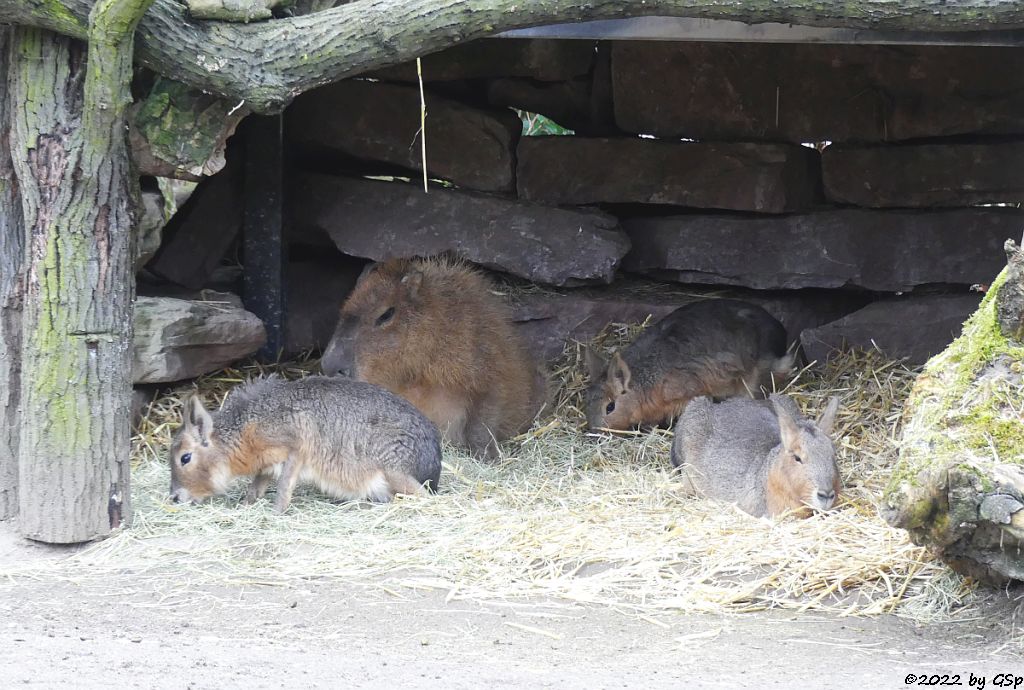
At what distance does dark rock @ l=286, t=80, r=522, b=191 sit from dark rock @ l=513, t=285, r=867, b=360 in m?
0.92

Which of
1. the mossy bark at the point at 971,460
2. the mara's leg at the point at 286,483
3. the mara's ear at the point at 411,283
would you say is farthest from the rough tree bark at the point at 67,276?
the mossy bark at the point at 971,460

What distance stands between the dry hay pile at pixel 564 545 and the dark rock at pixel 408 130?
93.1 inches

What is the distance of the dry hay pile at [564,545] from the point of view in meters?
5.36

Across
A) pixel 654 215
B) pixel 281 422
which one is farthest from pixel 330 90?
pixel 281 422

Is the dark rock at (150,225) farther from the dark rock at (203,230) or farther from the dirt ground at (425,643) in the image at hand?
the dirt ground at (425,643)

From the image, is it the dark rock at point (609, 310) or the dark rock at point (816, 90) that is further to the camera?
the dark rock at point (609, 310)

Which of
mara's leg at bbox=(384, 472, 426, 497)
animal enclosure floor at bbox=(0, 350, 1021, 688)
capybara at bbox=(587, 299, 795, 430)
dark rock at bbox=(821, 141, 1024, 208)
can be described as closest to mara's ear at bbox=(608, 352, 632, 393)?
capybara at bbox=(587, 299, 795, 430)

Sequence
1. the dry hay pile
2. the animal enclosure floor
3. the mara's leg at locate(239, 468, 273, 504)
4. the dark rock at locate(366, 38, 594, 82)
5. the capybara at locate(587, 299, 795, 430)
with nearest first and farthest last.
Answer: the animal enclosure floor < the dry hay pile < the mara's leg at locate(239, 468, 273, 504) < the capybara at locate(587, 299, 795, 430) < the dark rock at locate(366, 38, 594, 82)

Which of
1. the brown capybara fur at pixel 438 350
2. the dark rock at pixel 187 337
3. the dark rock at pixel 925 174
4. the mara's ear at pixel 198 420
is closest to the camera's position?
the mara's ear at pixel 198 420

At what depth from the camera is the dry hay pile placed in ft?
17.6

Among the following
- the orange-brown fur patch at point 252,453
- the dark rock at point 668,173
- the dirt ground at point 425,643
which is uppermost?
the dark rock at point 668,173

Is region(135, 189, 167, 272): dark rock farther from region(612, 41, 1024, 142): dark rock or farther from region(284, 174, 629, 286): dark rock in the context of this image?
region(612, 41, 1024, 142): dark rock

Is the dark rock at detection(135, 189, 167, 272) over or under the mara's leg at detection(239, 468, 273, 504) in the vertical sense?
Result: over

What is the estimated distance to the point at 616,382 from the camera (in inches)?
323
